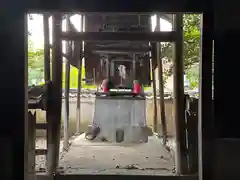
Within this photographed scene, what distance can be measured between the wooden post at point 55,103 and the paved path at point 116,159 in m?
0.19

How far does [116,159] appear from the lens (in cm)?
438

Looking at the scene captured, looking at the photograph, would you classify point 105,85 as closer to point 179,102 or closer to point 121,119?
point 121,119

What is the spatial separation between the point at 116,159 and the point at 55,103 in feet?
3.65

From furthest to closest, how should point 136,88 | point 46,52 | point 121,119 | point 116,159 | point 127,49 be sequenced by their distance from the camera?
1. point 136,88
2. point 121,119
3. point 127,49
4. point 116,159
5. point 46,52

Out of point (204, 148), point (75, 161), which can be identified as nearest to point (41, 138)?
point (75, 161)

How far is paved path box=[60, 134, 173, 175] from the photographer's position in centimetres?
388

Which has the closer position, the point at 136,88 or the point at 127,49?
the point at 127,49

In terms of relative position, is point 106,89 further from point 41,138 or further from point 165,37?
point 165,37

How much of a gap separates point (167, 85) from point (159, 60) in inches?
127

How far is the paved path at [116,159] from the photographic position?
12.7ft

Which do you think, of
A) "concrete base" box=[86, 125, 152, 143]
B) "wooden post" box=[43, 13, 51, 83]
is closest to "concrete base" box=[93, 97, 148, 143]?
"concrete base" box=[86, 125, 152, 143]

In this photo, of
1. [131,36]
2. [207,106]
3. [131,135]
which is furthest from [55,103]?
[207,106]

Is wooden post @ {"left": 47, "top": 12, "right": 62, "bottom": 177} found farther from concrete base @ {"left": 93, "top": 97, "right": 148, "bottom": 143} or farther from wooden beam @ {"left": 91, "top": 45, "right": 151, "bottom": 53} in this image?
concrete base @ {"left": 93, "top": 97, "right": 148, "bottom": 143}

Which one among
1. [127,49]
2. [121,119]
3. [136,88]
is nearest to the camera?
[127,49]
